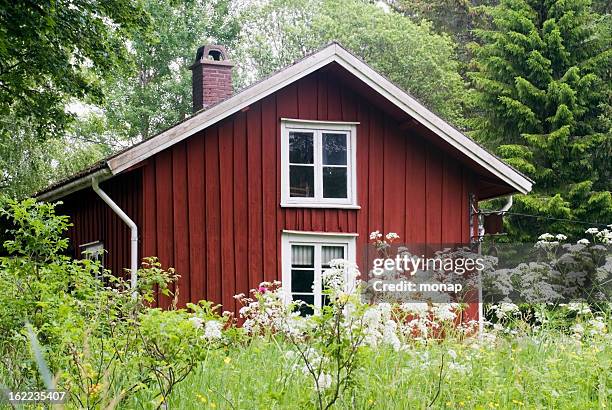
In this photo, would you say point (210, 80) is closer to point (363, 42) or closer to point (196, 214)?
point (196, 214)

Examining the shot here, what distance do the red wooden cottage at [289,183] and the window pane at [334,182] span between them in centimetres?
2

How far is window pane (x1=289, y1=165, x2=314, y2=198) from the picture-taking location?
529 inches

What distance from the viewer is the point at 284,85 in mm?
12852

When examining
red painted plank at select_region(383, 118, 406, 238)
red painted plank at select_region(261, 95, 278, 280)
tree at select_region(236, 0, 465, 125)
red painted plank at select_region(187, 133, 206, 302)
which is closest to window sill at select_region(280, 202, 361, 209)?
red painted plank at select_region(261, 95, 278, 280)

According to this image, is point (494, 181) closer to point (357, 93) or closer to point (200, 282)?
point (357, 93)

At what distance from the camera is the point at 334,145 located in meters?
13.8

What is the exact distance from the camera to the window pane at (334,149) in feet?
44.9

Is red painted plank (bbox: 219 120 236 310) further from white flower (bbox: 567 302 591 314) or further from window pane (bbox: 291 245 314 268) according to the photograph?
white flower (bbox: 567 302 591 314)

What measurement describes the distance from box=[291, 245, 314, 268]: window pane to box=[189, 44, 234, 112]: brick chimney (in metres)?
3.59

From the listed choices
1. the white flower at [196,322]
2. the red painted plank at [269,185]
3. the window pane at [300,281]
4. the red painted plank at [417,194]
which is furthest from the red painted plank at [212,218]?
the white flower at [196,322]

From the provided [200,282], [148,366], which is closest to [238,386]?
[148,366]

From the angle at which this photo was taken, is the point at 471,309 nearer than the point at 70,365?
No

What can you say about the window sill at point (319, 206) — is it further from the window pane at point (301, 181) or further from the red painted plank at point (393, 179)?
the red painted plank at point (393, 179)

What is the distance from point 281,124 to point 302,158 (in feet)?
2.22
